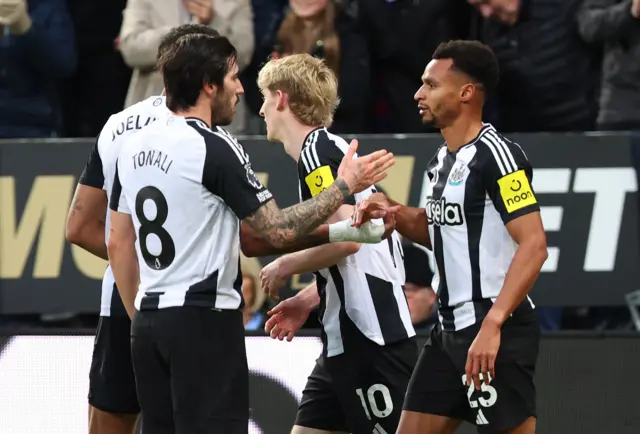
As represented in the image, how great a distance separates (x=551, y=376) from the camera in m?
7.13

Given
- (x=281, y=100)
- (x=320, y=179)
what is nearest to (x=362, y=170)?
(x=320, y=179)

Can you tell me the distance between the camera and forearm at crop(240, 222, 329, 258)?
4.84 m

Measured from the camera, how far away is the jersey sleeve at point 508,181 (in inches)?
195

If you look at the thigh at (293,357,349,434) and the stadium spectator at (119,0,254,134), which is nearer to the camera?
the thigh at (293,357,349,434)

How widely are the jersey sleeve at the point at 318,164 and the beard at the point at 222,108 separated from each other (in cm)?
47

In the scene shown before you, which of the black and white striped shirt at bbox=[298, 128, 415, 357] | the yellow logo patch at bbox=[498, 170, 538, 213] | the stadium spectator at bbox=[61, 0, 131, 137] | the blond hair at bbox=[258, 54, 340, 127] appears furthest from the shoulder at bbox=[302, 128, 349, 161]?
the stadium spectator at bbox=[61, 0, 131, 137]

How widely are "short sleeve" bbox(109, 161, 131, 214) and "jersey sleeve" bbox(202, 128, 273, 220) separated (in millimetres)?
A: 522

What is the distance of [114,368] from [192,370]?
0.92 m

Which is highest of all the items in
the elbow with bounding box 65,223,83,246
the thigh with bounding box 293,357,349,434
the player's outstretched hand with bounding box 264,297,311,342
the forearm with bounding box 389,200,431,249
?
the forearm with bounding box 389,200,431,249

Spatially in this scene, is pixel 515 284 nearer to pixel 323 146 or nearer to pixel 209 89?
pixel 323 146

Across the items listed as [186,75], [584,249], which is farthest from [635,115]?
[186,75]

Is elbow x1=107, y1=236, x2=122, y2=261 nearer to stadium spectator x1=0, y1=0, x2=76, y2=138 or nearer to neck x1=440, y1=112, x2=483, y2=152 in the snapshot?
neck x1=440, y1=112, x2=483, y2=152

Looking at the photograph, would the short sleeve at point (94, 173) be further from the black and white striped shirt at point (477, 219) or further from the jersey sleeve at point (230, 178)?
the black and white striped shirt at point (477, 219)

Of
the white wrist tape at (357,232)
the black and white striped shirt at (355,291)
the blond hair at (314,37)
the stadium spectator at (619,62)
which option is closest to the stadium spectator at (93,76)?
the blond hair at (314,37)
